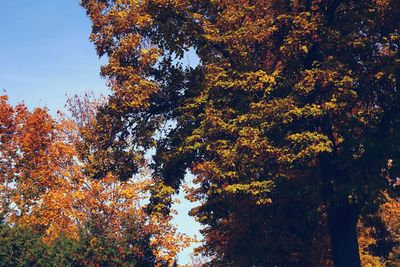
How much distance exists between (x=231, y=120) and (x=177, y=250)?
57.3 ft

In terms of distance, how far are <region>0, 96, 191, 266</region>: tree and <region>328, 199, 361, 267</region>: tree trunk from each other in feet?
51.2

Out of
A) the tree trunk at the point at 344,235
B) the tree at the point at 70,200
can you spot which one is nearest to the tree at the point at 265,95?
the tree trunk at the point at 344,235

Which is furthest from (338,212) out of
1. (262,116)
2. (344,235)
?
(262,116)

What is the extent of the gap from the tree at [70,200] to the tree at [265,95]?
9.93m

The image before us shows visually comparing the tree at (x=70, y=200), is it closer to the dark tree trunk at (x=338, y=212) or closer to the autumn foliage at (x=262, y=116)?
the autumn foliage at (x=262, y=116)

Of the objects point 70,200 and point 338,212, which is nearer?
point 338,212

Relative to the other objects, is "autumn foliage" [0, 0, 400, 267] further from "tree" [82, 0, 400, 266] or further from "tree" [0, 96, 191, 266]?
"tree" [0, 96, 191, 266]

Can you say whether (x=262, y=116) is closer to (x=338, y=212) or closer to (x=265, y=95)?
(x=265, y=95)

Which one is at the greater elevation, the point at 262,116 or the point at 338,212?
the point at 262,116

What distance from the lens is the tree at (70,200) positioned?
3269cm

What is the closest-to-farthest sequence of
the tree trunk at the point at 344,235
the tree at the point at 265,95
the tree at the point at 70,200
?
1. the tree at the point at 265,95
2. the tree trunk at the point at 344,235
3. the tree at the point at 70,200

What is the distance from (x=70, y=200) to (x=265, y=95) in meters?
21.1

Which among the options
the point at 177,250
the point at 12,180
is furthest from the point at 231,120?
the point at 12,180

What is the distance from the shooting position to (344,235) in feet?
60.7
